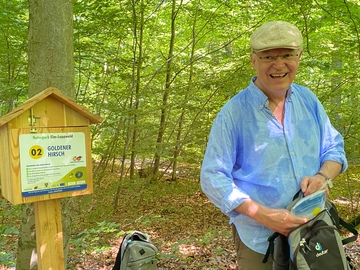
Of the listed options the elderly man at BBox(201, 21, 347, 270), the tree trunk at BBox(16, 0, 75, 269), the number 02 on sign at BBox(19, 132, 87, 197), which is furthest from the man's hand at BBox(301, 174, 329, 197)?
the tree trunk at BBox(16, 0, 75, 269)

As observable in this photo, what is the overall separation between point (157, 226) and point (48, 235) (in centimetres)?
441

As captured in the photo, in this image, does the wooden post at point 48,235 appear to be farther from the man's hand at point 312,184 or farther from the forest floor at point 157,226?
the man's hand at point 312,184

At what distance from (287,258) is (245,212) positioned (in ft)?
0.94

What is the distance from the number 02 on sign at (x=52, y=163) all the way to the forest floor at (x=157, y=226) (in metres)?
1.35

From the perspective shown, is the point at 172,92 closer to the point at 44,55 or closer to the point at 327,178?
the point at 44,55

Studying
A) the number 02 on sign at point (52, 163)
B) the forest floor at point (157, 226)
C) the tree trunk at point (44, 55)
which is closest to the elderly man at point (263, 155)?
the number 02 on sign at point (52, 163)

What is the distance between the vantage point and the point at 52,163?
1.77m

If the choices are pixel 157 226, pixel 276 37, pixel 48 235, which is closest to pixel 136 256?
pixel 48 235

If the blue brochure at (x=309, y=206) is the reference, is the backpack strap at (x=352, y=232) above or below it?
below

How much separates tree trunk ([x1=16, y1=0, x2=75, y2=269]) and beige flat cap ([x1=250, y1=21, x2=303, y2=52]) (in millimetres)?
1563

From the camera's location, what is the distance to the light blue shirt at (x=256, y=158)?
4.77 ft

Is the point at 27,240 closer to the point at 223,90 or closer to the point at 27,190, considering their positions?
the point at 27,190

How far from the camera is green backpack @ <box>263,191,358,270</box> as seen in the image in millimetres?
1321

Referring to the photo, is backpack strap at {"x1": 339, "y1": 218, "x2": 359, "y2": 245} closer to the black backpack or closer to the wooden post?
the wooden post
